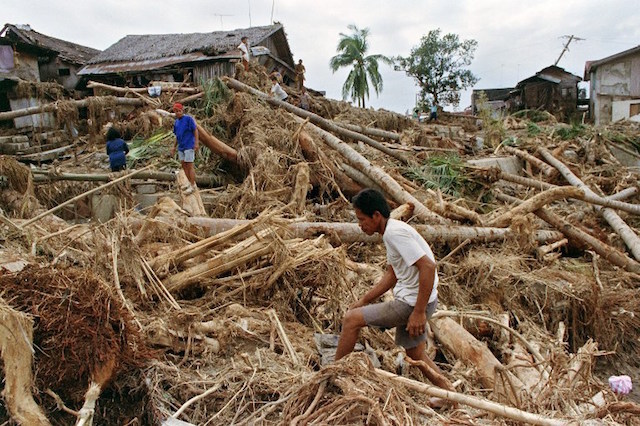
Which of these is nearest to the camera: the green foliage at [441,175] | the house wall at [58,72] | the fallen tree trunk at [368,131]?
the green foliage at [441,175]

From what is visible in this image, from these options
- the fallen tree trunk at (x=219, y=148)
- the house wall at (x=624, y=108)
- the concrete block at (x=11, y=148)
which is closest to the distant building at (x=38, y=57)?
the concrete block at (x=11, y=148)

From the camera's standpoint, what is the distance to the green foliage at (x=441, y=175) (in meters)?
8.06

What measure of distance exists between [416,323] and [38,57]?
18434 mm

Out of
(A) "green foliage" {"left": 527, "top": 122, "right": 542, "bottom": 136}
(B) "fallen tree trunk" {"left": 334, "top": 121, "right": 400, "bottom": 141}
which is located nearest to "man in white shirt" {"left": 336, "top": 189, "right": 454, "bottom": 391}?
(B) "fallen tree trunk" {"left": 334, "top": 121, "right": 400, "bottom": 141}

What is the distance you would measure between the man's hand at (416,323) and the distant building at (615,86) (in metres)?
21.9

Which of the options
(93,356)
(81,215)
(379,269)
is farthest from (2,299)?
(81,215)

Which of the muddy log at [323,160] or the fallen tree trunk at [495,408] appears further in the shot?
the muddy log at [323,160]

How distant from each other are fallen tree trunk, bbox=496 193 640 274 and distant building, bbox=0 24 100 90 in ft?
49.3

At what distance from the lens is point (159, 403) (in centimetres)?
298

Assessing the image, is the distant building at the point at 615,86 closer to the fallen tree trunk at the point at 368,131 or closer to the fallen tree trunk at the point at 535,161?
the fallen tree trunk at the point at 535,161

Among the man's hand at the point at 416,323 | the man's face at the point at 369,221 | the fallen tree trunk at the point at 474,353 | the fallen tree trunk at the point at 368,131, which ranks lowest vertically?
the fallen tree trunk at the point at 474,353

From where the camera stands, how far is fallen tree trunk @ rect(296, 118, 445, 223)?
6254mm

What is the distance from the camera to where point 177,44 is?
1709 centimetres

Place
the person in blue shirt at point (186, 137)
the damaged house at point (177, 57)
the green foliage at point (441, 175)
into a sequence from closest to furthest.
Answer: the person in blue shirt at point (186, 137), the green foliage at point (441, 175), the damaged house at point (177, 57)
